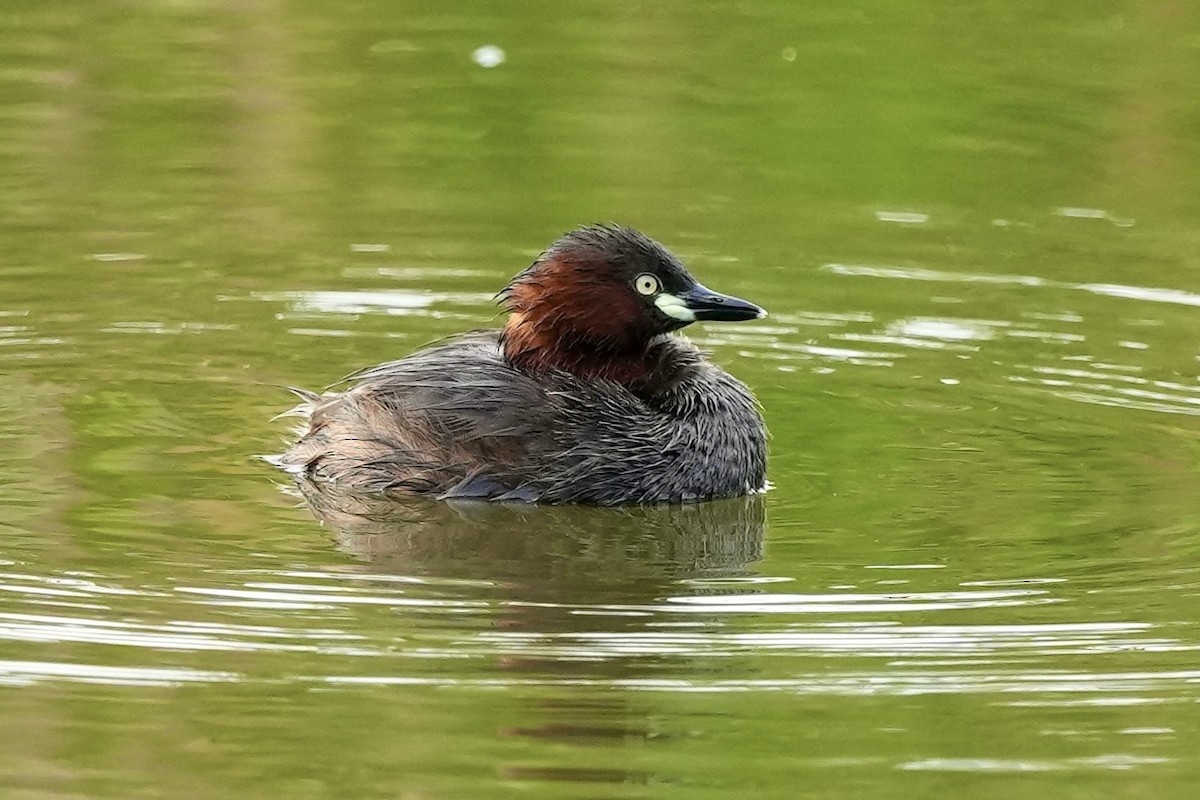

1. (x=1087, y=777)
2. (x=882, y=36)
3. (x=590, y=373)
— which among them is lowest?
(x=1087, y=777)

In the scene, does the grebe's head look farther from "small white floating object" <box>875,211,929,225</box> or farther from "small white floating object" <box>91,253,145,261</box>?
"small white floating object" <box>875,211,929,225</box>

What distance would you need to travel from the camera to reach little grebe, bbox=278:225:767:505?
29.1ft

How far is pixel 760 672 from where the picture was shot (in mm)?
6996

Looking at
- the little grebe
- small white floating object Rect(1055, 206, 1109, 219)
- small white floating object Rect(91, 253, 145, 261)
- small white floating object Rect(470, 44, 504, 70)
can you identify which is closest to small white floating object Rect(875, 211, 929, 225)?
small white floating object Rect(1055, 206, 1109, 219)

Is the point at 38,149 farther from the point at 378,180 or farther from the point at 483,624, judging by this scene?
the point at 483,624

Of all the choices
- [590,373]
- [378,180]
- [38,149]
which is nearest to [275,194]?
[378,180]

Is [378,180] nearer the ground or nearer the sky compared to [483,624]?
nearer the sky

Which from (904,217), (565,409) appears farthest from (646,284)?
(904,217)

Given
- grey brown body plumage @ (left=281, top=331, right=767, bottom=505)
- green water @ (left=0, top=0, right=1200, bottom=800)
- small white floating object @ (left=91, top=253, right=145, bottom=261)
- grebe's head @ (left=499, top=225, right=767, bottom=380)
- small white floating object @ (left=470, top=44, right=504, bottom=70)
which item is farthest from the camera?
small white floating object @ (left=470, top=44, right=504, bottom=70)

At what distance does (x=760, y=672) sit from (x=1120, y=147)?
23.9ft

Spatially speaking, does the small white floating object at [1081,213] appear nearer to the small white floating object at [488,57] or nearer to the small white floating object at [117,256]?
the small white floating object at [488,57]

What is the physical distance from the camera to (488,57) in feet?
48.3

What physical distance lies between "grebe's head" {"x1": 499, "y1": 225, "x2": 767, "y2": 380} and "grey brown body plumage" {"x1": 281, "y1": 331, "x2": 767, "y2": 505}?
0.39 feet

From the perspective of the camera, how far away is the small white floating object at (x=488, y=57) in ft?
48.2
